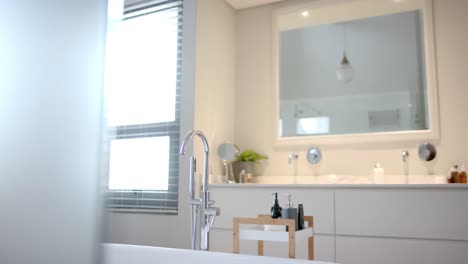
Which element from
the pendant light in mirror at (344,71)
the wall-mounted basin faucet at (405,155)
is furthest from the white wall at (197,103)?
the wall-mounted basin faucet at (405,155)

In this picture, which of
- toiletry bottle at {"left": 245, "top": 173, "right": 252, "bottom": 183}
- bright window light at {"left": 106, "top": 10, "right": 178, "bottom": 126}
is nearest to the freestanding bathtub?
bright window light at {"left": 106, "top": 10, "right": 178, "bottom": 126}

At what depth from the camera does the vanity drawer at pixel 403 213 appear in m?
2.19

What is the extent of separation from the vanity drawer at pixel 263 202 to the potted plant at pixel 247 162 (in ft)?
1.45

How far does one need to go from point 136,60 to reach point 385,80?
172 cm

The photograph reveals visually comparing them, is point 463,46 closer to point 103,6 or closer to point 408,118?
point 408,118

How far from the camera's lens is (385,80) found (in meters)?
2.96

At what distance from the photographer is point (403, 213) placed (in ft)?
7.54

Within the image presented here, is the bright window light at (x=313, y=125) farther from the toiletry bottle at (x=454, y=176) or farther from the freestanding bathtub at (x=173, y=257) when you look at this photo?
the freestanding bathtub at (x=173, y=257)

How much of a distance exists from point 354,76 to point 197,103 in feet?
3.71

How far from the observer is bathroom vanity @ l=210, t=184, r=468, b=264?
7.19 feet

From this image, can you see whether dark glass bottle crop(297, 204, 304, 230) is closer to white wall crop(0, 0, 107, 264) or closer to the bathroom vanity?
the bathroom vanity

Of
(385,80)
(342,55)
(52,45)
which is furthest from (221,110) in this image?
(52,45)

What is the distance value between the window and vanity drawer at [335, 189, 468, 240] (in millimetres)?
1106

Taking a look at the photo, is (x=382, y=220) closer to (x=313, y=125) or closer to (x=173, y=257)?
(x=313, y=125)
